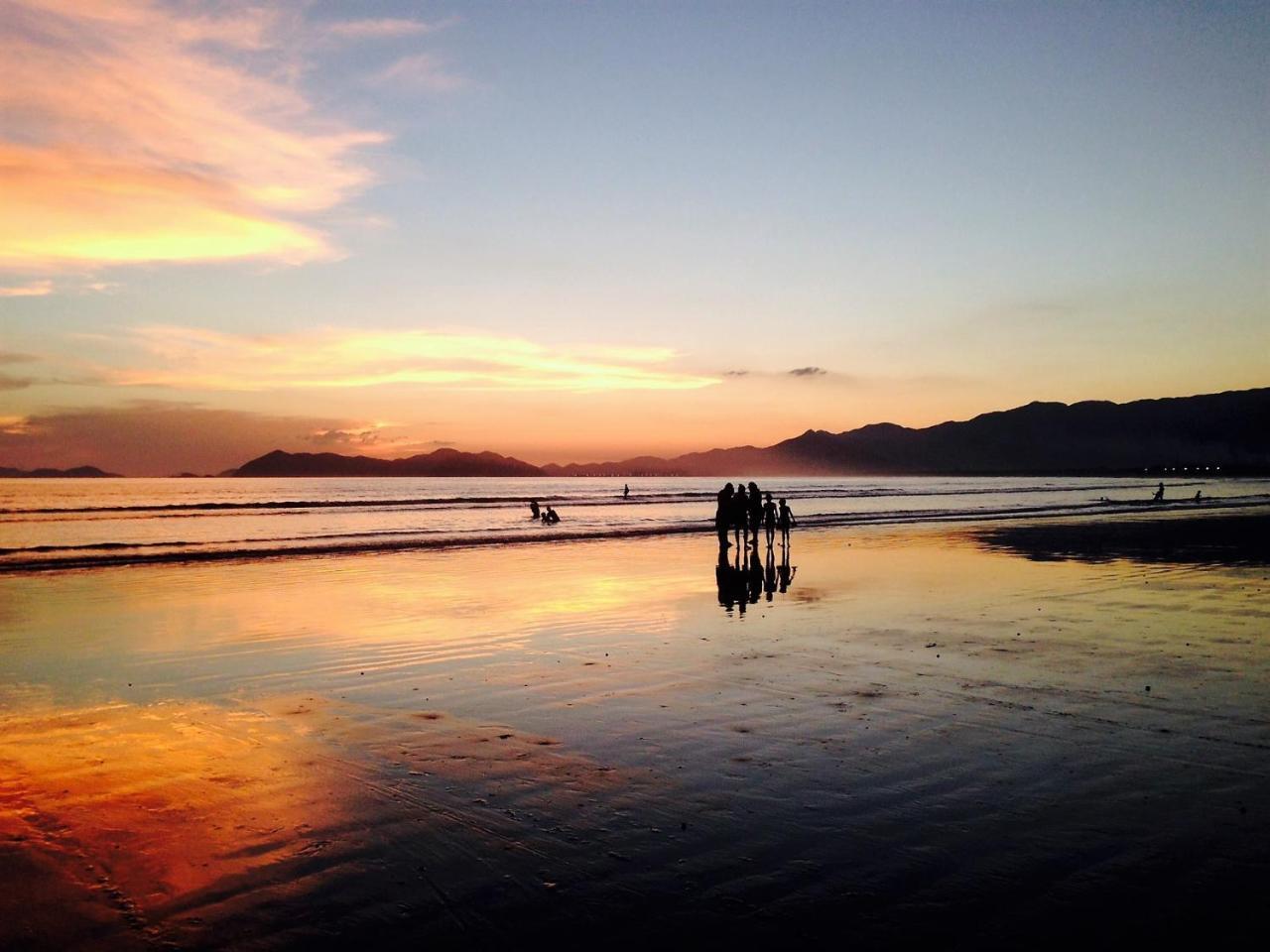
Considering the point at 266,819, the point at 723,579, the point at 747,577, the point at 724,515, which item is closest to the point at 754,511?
the point at 724,515

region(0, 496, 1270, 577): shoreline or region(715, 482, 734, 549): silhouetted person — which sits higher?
region(715, 482, 734, 549): silhouetted person

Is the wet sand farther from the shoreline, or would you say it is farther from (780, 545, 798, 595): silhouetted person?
the shoreline

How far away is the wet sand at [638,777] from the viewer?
19.0 feet

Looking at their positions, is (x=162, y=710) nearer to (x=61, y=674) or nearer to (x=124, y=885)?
(x=61, y=674)

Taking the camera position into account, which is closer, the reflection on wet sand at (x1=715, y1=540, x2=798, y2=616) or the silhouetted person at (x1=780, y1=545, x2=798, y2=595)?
the reflection on wet sand at (x1=715, y1=540, x2=798, y2=616)

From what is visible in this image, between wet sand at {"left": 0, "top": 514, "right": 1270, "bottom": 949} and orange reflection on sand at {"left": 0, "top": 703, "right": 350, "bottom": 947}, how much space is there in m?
0.04

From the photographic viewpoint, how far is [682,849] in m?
6.71

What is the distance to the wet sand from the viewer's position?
5781mm

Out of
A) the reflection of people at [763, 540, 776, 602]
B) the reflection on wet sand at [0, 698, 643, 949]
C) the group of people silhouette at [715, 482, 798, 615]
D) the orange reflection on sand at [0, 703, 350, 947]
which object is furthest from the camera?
the reflection of people at [763, 540, 776, 602]

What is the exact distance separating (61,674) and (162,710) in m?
3.53

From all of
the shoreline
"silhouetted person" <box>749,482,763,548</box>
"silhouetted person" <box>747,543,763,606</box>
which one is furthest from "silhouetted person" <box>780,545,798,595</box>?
the shoreline

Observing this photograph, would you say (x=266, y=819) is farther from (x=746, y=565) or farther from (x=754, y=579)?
(x=746, y=565)

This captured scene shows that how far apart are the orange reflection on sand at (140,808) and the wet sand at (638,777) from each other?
1.5 inches

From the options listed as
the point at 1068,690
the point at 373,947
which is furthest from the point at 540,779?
the point at 1068,690
